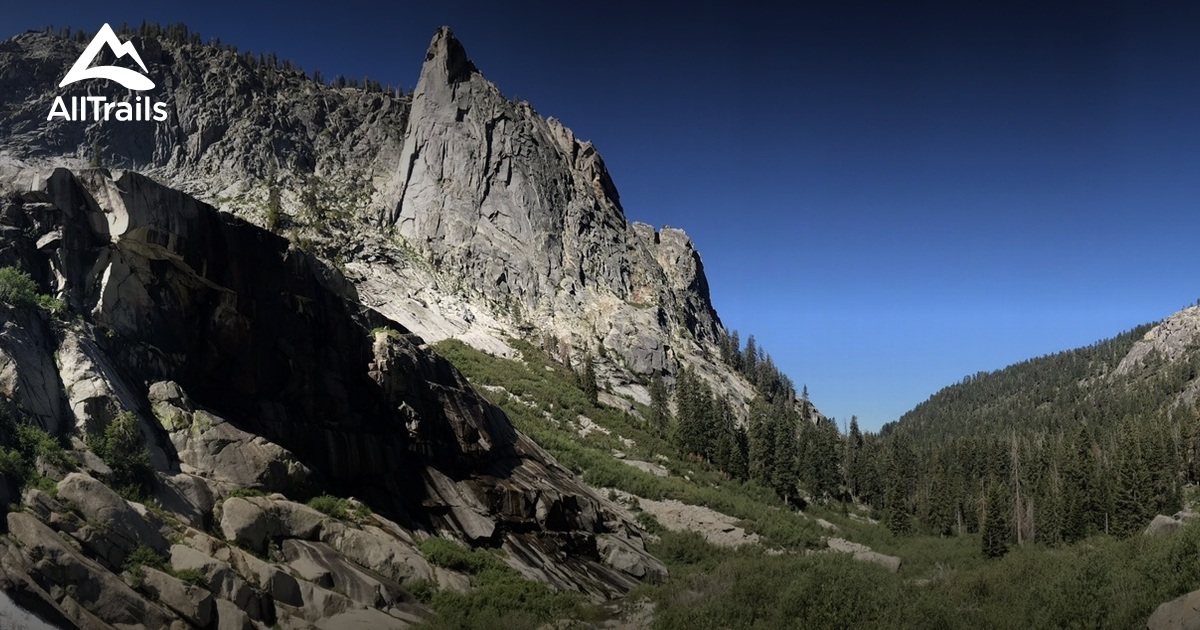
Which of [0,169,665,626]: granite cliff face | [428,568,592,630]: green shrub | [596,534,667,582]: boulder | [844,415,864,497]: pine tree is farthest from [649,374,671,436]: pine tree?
[428,568,592,630]: green shrub

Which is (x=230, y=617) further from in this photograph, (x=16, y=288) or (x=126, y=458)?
(x=16, y=288)

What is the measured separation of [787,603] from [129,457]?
22.1m

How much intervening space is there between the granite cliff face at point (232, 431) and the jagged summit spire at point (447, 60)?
337 feet

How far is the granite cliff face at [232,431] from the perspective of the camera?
1762 centimetres

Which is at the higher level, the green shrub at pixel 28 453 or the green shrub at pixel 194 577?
the green shrub at pixel 28 453

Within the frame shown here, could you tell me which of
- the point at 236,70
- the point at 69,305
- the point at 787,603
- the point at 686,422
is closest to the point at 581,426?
the point at 686,422

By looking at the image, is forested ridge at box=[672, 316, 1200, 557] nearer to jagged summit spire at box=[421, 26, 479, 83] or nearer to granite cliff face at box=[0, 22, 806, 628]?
granite cliff face at box=[0, 22, 806, 628]

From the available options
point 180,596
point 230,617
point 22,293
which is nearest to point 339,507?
point 230,617

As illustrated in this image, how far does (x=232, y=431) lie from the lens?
2445cm

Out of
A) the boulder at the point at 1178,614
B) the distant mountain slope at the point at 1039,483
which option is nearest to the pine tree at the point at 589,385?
the distant mountain slope at the point at 1039,483

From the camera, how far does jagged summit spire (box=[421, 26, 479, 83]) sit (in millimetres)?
129500

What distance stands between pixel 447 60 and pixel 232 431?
390 ft

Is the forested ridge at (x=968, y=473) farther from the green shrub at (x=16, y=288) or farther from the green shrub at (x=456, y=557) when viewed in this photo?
the green shrub at (x=16, y=288)

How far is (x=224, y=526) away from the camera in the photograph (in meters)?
20.9
